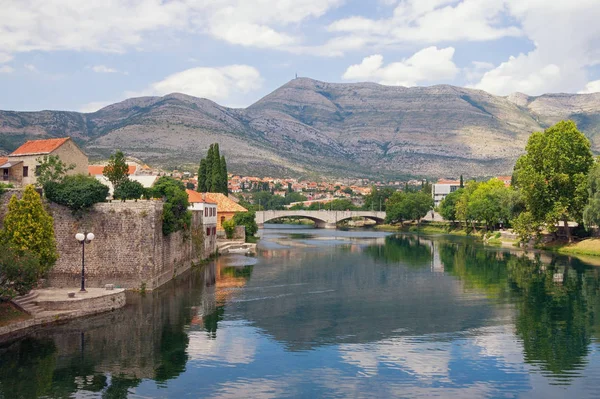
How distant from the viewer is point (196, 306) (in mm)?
32281

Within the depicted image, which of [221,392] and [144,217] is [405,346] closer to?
[221,392]

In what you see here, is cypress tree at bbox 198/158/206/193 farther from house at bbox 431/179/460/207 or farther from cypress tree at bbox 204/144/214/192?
house at bbox 431/179/460/207

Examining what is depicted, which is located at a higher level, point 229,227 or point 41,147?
point 41,147

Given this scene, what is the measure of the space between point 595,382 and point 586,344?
5417 mm

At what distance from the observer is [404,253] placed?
68250mm

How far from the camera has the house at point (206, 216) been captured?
53281 millimetres

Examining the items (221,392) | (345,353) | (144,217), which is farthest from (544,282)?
(221,392)

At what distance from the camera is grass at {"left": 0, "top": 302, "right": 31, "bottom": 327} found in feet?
81.1

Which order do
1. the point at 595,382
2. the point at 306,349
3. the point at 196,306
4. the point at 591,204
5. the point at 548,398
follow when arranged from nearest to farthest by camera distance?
1. the point at 548,398
2. the point at 595,382
3. the point at 306,349
4. the point at 196,306
5. the point at 591,204

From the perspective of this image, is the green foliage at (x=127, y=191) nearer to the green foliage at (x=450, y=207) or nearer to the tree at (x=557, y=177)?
the tree at (x=557, y=177)

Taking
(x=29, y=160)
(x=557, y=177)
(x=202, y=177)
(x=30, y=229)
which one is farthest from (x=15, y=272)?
(x=202, y=177)

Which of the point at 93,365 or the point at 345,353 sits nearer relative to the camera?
the point at 93,365

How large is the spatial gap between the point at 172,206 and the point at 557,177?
45.3 m

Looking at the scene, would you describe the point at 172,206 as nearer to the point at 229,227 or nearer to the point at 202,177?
the point at 229,227
